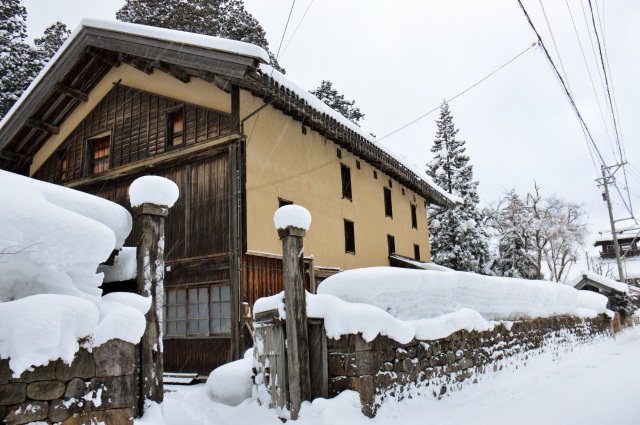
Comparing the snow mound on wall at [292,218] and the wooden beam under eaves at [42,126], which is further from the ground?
the wooden beam under eaves at [42,126]

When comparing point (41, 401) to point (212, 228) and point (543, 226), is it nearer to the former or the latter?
point (212, 228)

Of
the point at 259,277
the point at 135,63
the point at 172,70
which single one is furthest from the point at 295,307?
the point at 135,63

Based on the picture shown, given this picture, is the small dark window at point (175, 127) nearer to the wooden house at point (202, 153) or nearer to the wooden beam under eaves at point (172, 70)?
the wooden house at point (202, 153)

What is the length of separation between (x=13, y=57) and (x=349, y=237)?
19643 millimetres

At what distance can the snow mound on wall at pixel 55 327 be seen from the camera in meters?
3.25

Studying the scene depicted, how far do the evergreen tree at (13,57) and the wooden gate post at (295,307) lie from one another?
22.0 metres

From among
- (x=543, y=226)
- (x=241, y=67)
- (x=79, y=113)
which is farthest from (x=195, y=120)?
(x=543, y=226)

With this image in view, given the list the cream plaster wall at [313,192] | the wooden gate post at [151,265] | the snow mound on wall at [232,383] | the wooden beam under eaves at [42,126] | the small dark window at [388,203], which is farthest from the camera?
the small dark window at [388,203]

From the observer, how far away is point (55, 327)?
11.2 feet

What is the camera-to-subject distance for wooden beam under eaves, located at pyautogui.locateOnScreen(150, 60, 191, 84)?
12453mm

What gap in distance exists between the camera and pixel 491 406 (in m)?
6.61

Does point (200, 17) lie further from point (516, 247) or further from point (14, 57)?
point (516, 247)

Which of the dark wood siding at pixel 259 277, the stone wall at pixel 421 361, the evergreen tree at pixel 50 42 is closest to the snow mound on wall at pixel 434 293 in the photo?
the stone wall at pixel 421 361

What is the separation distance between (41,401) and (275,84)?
28.7 feet
